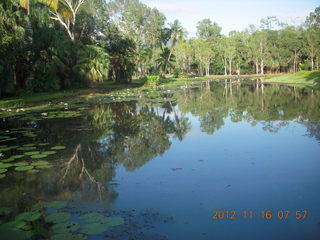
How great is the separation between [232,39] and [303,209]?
68857 millimetres

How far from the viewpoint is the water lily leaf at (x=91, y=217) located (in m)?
4.77

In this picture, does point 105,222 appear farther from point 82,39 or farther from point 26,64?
point 82,39

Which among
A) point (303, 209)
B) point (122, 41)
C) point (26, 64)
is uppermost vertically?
point (122, 41)

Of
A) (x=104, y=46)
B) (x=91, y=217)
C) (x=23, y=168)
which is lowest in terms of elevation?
(x=91, y=217)

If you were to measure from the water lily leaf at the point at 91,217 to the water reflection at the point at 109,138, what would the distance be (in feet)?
1.89

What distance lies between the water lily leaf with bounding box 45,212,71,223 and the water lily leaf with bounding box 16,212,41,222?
0.59 feet

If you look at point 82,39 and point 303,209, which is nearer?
point 303,209

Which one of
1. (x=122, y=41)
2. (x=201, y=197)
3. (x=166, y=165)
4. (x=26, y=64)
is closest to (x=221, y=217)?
(x=201, y=197)

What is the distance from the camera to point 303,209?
15.8ft

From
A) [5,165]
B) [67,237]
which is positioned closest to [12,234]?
[67,237]

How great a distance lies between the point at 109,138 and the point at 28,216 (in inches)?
232

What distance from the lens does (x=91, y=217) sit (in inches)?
192

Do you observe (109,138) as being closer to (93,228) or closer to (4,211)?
(4,211)

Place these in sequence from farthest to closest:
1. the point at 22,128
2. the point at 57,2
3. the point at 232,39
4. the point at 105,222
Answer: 1. the point at 232,39
2. the point at 57,2
3. the point at 22,128
4. the point at 105,222
